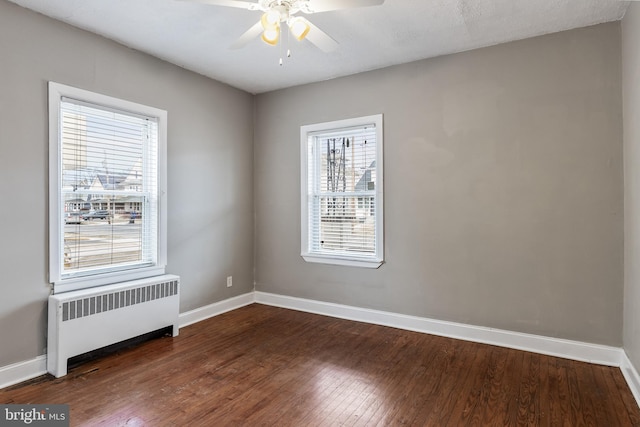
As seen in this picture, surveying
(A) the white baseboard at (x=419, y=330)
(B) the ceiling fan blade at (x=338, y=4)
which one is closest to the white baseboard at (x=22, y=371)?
(A) the white baseboard at (x=419, y=330)

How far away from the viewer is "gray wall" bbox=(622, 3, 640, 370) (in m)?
2.44

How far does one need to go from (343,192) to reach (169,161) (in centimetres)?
190

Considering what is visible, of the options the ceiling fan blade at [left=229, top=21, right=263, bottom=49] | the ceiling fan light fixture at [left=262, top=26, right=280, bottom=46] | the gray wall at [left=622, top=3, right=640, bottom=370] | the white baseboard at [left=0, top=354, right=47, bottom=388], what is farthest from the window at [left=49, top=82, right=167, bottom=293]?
the gray wall at [left=622, top=3, right=640, bottom=370]

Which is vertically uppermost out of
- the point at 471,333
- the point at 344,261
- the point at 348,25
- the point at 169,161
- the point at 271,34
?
the point at 348,25

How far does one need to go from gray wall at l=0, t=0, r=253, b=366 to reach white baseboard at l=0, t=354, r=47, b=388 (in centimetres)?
5

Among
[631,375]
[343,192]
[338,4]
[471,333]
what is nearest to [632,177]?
[631,375]

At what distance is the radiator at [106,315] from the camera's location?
2.69 metres

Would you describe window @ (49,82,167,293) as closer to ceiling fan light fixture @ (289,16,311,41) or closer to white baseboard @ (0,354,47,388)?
white baseboard @ (0,354,47,388)

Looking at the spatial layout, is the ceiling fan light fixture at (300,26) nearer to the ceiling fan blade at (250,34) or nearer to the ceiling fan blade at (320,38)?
the ceiling fan blade at (320,38)

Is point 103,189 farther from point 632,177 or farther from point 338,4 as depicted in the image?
point 632,177

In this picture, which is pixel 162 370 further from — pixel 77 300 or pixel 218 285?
pixel 218 285

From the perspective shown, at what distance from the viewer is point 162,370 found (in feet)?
9.16

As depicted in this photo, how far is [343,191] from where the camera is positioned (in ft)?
13.8

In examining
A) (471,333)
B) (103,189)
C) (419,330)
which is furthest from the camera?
(419,330)
